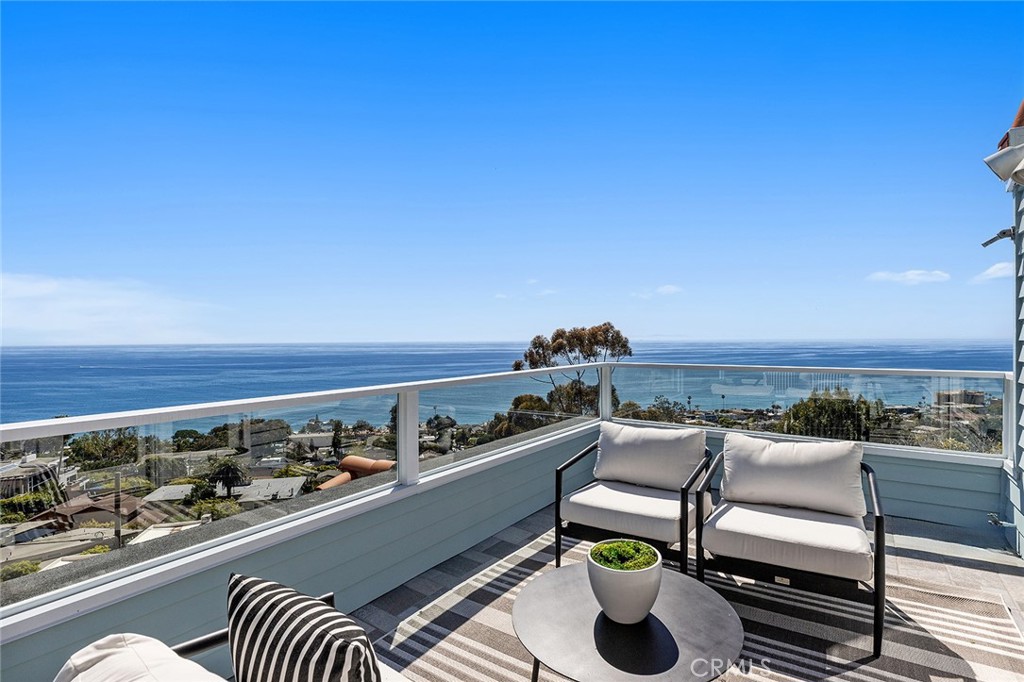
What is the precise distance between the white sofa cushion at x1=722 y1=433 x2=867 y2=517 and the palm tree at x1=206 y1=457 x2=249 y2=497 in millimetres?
2853

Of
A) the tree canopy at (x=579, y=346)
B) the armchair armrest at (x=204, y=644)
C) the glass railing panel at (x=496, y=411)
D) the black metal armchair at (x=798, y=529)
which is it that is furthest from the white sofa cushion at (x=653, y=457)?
the tree canopy at (x=579, y=346)

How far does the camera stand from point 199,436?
91.0 inches

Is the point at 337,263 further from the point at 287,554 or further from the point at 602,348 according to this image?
the point at 287,554

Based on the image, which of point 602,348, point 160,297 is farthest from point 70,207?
point 602,348

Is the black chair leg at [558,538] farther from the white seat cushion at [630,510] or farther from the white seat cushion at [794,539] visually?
the white seat cushion at [794,539]

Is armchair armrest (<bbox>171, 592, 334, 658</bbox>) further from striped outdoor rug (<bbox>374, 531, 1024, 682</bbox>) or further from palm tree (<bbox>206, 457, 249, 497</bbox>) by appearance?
striped outdoor rug (<bbox>374, 531, 1024, 682</bbox>)

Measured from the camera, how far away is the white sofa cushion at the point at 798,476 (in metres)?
3.16

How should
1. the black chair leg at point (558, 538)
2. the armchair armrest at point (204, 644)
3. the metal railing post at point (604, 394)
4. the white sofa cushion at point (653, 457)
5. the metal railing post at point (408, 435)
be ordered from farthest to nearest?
the metal railing post at point (604, 394) → the white sofa cushion at point (653, 457) → the black chair leg at point (558, 538) → the metal railing post at point (408, 435) → the armchair armrest at point (204, 644)

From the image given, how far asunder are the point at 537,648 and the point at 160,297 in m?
45.1

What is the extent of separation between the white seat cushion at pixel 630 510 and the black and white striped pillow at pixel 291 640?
7.87ft

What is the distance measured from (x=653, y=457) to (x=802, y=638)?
1336 millimetres

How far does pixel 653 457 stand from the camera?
12.3 ft

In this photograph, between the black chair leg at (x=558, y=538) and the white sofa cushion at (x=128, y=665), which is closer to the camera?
the white sofa cushion at (x=128, y=665)

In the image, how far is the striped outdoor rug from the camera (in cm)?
244
